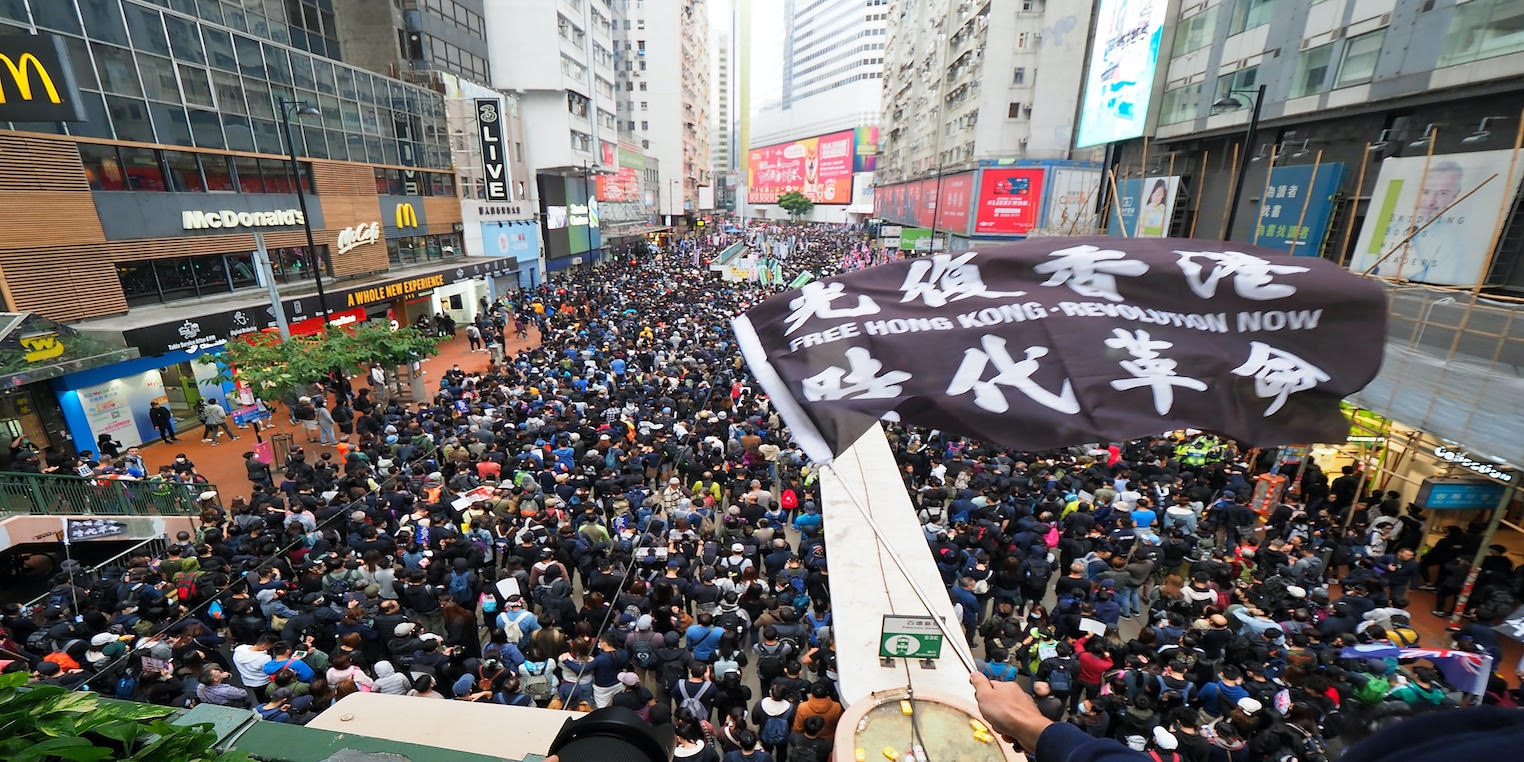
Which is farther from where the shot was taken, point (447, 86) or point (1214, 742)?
point (447, 86)

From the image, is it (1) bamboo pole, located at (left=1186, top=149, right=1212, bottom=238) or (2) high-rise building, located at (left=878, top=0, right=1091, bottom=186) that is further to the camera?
(2) high-rise building, located at (left=878, top=0, right=1091, bottom=186)

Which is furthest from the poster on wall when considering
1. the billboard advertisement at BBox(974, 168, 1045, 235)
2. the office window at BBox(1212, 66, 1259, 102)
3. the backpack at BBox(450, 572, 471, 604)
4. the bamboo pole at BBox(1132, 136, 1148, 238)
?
the billboard advertisement at BBox(974, 168, 1045, 235)

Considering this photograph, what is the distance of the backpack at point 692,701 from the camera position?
22.1 ft

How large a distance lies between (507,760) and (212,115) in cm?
2346

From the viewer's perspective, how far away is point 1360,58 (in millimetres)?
14938

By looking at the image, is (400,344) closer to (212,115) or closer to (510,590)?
(212,115)

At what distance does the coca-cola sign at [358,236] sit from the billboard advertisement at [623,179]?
24.7 metres

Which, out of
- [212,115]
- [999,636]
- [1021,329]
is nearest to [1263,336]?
[1021,329]

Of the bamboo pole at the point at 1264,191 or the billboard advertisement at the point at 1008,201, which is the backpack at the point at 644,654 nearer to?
the bamboo pole at the point at 1264,191

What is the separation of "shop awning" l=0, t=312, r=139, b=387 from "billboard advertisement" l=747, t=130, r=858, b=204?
85.4 metres

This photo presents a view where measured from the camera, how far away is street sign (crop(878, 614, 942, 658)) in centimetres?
711

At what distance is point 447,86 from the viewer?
3066 centimetres

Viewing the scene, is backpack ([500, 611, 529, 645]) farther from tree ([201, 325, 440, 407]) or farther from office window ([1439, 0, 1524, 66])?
office window ([1439, 0, 1524, 66])

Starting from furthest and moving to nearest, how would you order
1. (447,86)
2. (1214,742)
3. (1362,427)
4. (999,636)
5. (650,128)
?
(650,128) → (447,86) → (1362,427) → (999,636) → (1214,742)
